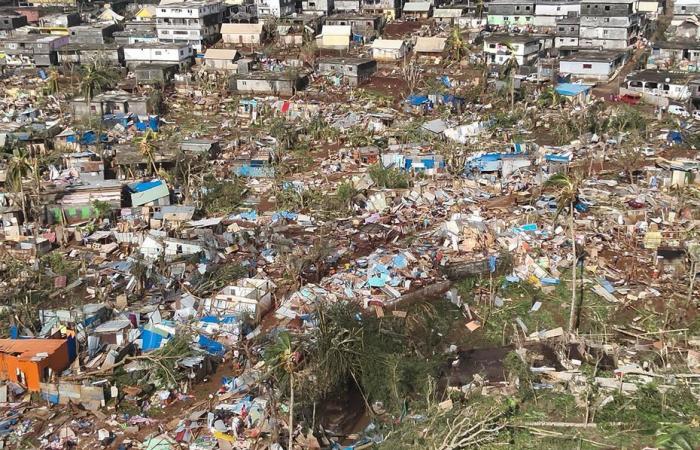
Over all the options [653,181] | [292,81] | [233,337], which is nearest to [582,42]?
[292,81]

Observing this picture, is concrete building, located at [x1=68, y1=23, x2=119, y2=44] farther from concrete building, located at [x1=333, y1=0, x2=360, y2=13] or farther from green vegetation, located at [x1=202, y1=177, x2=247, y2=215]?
green vegetation, located at [x1=202, y1=177, x2=247, y2=215]

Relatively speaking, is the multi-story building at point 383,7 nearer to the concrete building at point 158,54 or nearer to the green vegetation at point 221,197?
the concrete building at point 158,54

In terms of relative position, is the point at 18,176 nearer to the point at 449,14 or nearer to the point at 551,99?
the point at 551,99

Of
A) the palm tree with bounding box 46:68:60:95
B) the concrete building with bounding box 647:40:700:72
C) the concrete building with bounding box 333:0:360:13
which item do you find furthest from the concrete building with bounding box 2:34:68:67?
the concrete building with bounding box 647:40:700:72

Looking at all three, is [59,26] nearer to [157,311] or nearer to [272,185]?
[272,185]

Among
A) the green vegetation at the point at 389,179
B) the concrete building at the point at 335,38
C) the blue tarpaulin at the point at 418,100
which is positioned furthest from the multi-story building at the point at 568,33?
the green vegetation at the point at 389,179

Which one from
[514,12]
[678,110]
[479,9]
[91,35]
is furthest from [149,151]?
[479,9]
